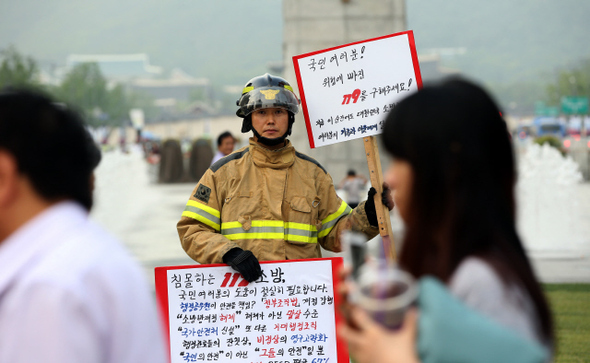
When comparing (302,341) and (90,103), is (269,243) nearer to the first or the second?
(302,341)

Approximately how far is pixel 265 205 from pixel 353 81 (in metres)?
1.01

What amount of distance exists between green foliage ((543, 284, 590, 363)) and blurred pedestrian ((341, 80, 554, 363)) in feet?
12.6

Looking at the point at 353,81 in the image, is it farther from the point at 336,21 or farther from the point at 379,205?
the point at 336,21

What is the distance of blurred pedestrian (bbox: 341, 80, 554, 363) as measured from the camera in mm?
1562

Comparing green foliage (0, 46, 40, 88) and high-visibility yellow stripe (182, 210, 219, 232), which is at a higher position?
green foliage (0, 46, 40, 88)

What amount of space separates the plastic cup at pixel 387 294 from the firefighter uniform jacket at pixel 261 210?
234 centimetres

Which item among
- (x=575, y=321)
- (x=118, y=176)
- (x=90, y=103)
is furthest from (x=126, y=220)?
(x=90, y=103)

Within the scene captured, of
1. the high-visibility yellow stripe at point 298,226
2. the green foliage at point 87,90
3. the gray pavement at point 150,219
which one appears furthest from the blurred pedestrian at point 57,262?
the green foliage at point 87,90

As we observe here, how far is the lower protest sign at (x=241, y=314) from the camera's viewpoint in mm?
4031

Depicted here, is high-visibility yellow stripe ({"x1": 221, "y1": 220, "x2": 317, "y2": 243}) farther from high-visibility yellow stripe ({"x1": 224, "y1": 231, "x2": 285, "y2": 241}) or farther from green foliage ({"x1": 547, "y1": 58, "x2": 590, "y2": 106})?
green foliage ({"x1": 547, "y1": 58, "x2": 590, "y2": 106})

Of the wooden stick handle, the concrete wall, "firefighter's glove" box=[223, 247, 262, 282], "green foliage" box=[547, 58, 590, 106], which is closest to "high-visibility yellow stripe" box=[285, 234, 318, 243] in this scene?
"firefighter's glove" box=[223, 247, 262, 282]

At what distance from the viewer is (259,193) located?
13.0 feet

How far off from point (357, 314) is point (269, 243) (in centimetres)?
241

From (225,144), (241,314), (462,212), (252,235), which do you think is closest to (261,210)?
(252,235)
